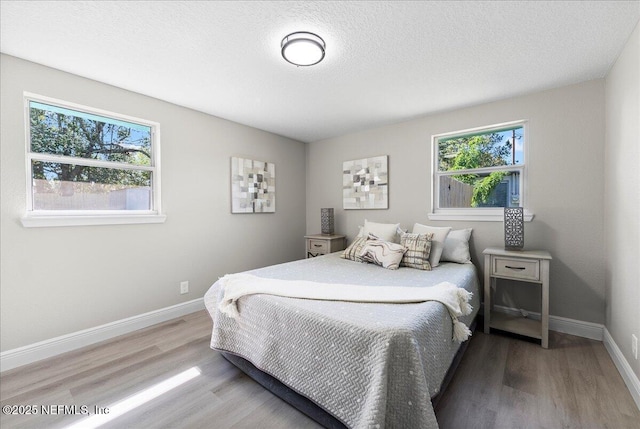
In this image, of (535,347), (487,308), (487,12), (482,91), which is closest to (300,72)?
(487,12)

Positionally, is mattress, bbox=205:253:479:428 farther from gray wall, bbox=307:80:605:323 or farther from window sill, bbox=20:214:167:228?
gray wall, bbox=307:80:605:323

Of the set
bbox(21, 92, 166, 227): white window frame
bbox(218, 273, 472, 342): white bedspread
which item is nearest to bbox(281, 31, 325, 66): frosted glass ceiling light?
bbox(218, 273, 472, 342): white bedspread

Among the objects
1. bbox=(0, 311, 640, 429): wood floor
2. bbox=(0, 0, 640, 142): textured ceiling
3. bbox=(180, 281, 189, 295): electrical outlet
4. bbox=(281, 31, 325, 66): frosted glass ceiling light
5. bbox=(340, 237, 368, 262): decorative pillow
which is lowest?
bbox=(0, 311, 640, 429): wood floor

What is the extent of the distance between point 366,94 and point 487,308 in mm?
2312

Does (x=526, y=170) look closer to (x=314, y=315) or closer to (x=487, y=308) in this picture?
(x=487, y=308)

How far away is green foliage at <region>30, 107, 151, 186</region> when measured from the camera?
2.20m

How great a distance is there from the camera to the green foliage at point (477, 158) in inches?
115

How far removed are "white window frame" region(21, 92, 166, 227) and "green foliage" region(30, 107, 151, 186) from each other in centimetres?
5

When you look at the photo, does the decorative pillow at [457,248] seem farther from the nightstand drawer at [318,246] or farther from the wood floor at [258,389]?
the nightstand drawer at [318,246]

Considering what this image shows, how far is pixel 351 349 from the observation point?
1329 millimetres

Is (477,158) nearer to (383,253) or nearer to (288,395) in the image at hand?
(383,253)

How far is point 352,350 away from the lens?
1.32 metres

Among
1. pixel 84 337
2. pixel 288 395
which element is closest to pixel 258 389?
pixel 288 395

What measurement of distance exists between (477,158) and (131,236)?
3.67 m
